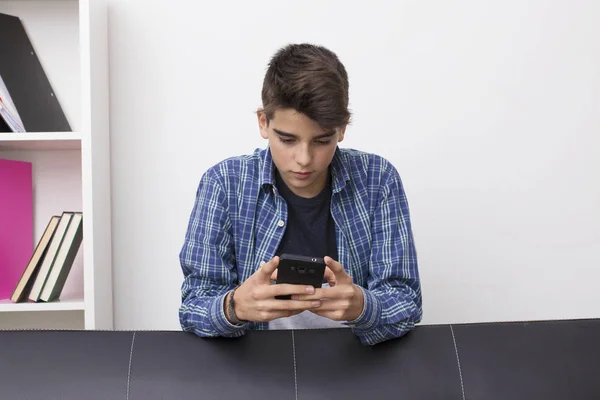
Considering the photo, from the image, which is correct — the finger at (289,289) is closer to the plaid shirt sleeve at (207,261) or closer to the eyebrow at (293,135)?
the plaid shirt sleeve at (207,261)

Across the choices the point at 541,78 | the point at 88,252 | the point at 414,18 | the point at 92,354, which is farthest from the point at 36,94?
the point at 541,78

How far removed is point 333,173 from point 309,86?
261 mm

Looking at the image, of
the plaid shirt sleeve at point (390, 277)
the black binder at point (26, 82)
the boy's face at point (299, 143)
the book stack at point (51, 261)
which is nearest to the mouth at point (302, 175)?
the boy's face at point (299, 143)

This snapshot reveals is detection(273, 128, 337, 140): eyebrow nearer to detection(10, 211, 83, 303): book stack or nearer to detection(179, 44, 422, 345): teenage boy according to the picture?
detection(179, 44, 422, 345): teenage boy

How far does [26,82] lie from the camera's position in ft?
5.73

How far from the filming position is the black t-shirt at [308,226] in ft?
4.62

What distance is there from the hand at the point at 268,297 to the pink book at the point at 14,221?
87cm

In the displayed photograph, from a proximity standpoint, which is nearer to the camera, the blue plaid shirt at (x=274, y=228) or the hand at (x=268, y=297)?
the hand at (x=268, y=297)

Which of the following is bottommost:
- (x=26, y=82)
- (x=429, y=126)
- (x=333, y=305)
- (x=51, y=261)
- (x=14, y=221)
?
(x=333, y=305)

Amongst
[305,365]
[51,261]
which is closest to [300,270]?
[305,365]

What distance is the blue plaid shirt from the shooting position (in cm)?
132

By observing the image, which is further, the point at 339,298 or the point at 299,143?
the point at 299,143

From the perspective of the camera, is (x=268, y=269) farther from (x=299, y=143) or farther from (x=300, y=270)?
(x=299, y=143)

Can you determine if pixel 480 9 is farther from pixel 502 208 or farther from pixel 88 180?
pixel 88 180
